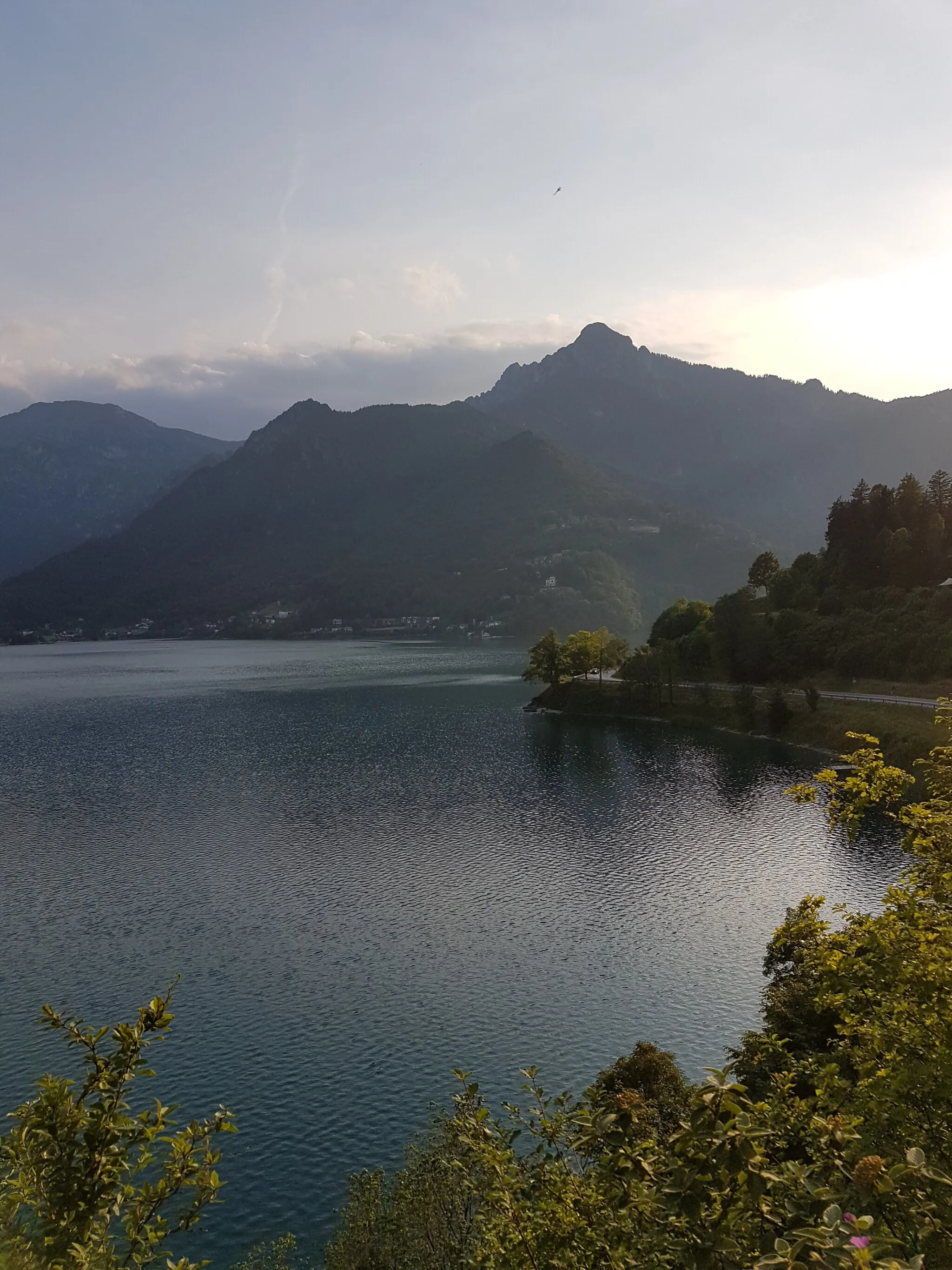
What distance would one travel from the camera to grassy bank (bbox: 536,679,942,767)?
87.8m

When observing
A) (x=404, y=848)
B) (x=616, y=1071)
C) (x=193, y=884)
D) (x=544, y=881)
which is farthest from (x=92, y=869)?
(x=616, y=1071)

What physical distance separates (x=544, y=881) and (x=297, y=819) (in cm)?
3125

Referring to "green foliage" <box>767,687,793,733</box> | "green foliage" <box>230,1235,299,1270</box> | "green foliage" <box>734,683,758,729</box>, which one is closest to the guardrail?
"green foliage" <box>734,683,758,729</box>

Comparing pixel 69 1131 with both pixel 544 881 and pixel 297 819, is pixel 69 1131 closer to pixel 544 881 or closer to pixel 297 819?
pixel 544 881

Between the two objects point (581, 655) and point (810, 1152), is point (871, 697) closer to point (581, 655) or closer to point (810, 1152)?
point (581, 655)

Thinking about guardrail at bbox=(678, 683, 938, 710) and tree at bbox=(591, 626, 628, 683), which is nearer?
guardrail at bbox=(678, 683, 938, 710)

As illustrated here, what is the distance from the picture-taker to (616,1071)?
109 feet

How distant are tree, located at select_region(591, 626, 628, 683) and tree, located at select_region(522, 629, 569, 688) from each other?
6607mm

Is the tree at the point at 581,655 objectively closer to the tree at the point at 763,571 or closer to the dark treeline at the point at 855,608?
the dark treeline at the point at 855,608

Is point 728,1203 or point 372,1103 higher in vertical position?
point 728,1203

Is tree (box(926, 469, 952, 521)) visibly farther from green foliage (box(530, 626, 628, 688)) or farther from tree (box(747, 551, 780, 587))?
green foliage (box(530, 626, 628, 688))

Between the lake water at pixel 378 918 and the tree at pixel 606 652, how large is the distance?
45.9 m

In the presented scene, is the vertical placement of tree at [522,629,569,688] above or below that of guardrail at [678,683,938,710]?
above

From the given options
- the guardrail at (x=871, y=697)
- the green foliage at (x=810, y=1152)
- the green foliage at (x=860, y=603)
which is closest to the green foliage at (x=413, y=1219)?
the green foliage at (x=810, y=1152)
